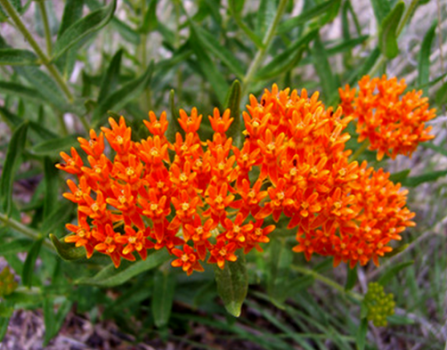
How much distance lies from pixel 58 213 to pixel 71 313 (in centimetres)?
112

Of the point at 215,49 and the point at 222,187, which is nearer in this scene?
the point at 222,187

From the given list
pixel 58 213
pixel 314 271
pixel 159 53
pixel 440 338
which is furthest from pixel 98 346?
pixel 159 53

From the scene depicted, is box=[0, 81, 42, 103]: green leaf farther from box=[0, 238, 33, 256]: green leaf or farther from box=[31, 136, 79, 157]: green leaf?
box=[0, 238, 33, 256]: green leaf

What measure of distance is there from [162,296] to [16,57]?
1.69 metres

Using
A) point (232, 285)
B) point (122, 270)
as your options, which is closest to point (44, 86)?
point (122, 270)

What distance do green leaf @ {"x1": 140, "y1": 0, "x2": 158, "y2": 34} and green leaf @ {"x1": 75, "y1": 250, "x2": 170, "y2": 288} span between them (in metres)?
1.81

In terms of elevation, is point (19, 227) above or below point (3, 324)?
above

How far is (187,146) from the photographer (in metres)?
1.92

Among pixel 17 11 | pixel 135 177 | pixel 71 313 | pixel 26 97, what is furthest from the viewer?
pixel 71 313

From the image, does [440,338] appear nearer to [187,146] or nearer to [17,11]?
[187,146]

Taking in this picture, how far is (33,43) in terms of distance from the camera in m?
2.55

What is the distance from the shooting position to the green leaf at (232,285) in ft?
6.75

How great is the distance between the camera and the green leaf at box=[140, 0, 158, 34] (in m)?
3.24

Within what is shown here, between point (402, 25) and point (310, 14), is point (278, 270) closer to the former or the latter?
point (310, 14)
